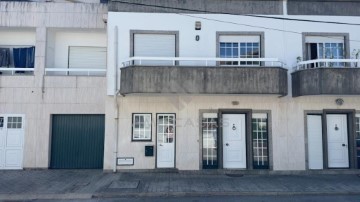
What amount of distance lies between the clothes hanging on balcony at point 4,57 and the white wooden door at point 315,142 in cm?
1357

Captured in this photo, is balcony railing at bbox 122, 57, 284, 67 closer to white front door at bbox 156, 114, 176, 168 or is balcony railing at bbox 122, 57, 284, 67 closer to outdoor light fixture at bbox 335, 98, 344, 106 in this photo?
white front door at bbox 156, 114, 176, 168

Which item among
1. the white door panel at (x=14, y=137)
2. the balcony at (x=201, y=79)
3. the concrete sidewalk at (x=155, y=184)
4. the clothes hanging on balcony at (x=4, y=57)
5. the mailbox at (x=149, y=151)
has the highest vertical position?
the clothes hanging on balcony at (x=4, y=57)

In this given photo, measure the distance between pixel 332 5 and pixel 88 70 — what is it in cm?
1074

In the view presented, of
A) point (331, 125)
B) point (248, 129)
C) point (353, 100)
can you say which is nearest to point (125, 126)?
point (248, 129)

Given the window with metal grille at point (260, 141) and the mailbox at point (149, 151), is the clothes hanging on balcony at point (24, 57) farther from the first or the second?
the window with metal grille at point (260, 141)

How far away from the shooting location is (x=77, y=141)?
12133 millimetres

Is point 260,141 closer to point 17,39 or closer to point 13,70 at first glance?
point 13,70

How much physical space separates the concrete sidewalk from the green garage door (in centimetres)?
72

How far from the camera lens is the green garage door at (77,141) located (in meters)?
12.0

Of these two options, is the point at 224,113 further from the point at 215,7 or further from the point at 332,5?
the point at 332,5

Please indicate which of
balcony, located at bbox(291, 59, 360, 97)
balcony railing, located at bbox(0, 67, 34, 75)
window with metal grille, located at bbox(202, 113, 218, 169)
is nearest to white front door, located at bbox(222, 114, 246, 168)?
window with metal grille, located at bbox(202, 113, 218, 169)

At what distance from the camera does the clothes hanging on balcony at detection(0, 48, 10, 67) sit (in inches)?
500

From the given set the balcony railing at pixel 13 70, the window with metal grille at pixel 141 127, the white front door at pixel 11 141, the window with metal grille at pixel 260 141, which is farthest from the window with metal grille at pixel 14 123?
the window with metal grille at pixel 260 141

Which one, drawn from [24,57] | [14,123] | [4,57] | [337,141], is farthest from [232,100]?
[4,57]
